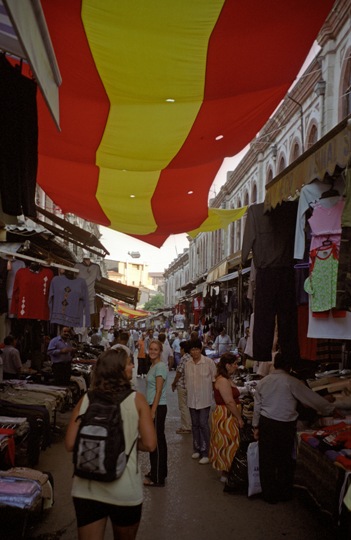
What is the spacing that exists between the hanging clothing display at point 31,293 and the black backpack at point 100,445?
19.6ft

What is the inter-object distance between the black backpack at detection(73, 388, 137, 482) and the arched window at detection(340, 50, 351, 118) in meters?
13.3

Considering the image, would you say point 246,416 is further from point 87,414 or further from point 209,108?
point 87,414

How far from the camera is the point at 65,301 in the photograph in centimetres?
947

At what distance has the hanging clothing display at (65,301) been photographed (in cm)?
939

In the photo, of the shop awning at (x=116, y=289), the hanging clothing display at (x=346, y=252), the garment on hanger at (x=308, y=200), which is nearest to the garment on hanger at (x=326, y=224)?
the garment on hanger at (x=308, y=200)

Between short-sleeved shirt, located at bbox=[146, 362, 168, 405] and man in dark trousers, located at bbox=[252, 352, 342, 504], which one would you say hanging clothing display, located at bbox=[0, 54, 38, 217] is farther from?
man in dark trousers, located at bbox=[252, 352, 342, 504]

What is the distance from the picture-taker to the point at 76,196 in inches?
407

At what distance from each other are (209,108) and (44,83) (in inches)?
145

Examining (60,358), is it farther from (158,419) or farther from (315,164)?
(315,164)

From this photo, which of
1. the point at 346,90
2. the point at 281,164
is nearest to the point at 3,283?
the point at 346,90

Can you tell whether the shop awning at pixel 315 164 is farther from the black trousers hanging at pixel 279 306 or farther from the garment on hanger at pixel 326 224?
the black trousers hanging at pixel 279 306

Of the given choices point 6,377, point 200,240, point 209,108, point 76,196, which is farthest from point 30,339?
point 200,240

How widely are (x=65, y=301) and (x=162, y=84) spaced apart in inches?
188

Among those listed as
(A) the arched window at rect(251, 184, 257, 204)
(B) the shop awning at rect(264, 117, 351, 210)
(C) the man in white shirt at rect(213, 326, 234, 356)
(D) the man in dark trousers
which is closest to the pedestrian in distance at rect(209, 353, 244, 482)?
(D) the man in dark trousers
